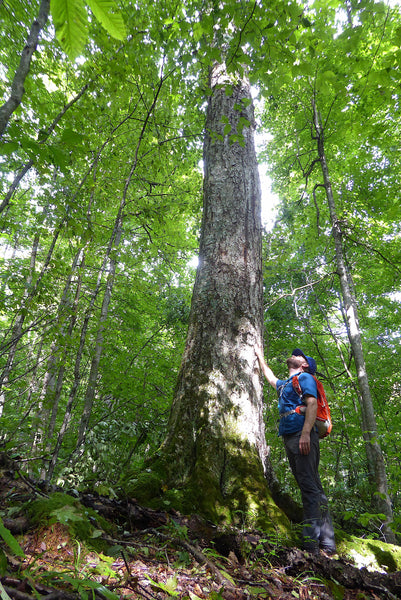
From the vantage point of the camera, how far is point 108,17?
2.82 ft

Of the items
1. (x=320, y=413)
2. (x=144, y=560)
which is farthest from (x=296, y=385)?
(x=144, y=560)

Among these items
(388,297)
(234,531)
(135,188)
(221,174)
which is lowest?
(234,531)

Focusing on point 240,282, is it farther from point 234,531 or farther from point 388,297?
point 388,297

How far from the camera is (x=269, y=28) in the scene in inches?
96.4

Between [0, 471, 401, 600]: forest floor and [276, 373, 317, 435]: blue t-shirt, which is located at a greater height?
[276, 373, 317, 435]: blue t-shirt

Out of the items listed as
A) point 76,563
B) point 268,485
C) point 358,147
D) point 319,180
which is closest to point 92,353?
point 268,485

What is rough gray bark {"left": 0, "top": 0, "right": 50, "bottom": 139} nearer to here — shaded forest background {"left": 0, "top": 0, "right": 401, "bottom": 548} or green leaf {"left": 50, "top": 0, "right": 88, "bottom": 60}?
shaded forest background {"left": 0, "top": 0, "right": 401, "bottom": 548}

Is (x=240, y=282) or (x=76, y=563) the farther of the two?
(x=240, y=282)

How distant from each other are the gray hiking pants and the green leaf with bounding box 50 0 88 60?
123 inches

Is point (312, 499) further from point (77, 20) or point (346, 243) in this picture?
point (346, 243)

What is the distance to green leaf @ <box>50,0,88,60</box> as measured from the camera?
2.64ft

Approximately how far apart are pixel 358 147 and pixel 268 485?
10.1 metres

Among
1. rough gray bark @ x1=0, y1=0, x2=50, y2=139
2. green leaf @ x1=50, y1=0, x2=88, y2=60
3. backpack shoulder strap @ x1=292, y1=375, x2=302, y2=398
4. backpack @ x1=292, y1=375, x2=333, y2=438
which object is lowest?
backpack @ x1=292, y1=375, x2=333, y2=438

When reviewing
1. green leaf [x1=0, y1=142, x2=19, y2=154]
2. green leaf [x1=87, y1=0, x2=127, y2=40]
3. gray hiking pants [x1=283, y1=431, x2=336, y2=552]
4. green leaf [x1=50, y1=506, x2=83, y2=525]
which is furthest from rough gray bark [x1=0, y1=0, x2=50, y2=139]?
gray hiking pants [x1=283, y1=431, x2=336, y2=552]
